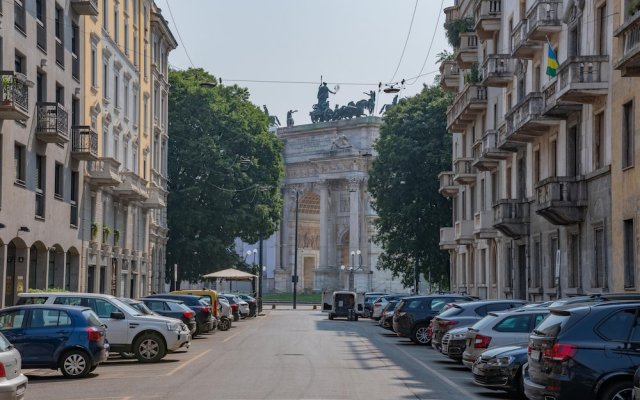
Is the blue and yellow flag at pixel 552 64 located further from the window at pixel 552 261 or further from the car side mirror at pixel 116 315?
the car side mirror at pixel 116 315

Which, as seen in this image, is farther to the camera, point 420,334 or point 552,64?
point 420,334

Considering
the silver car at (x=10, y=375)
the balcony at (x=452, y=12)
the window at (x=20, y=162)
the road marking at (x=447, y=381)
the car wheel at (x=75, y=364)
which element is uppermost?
the balcony at (x=452, y=12)

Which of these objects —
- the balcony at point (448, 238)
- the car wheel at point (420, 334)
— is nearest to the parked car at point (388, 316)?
the car wheel at point (420, 334)

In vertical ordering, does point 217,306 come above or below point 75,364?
above

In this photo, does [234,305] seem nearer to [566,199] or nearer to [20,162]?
[20,162]

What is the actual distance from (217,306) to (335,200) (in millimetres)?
73999

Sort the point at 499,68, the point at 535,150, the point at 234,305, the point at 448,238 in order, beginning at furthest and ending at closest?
1. the point at 448,238
2. the point at 234,305
3. the point at 499,68
4. the point at 535,150

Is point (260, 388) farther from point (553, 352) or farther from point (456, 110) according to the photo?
point (456, 110)

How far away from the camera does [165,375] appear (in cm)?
2383

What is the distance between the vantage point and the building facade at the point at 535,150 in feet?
109

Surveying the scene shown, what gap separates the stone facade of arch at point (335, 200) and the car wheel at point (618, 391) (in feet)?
312

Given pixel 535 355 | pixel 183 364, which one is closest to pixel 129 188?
pixel 183 364

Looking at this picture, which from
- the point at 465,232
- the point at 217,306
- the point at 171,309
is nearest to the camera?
the point at 171,309

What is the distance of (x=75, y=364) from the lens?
23594 millimetres
